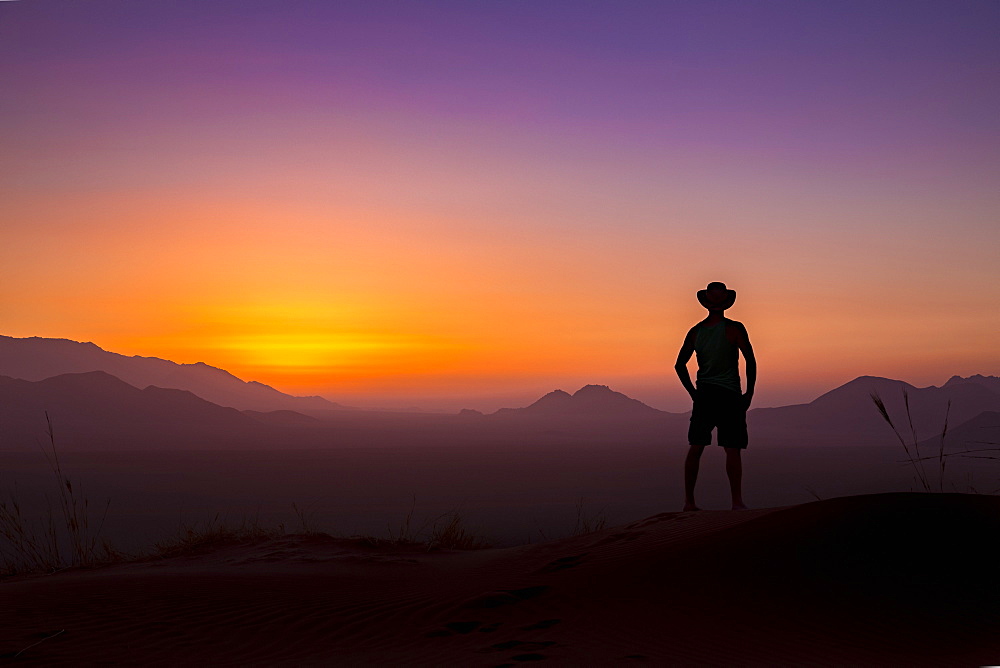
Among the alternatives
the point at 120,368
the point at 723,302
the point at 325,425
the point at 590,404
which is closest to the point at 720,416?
the point at 723,302

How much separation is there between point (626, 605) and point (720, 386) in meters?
4.03

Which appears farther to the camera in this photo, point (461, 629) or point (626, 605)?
point (626, 605)

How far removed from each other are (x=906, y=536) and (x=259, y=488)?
66.8ft

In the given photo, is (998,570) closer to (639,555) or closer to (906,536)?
(906,536)

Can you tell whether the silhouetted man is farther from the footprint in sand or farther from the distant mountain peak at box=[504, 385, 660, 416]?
the distant mountain peak at box=[504, 385, 660, 416]

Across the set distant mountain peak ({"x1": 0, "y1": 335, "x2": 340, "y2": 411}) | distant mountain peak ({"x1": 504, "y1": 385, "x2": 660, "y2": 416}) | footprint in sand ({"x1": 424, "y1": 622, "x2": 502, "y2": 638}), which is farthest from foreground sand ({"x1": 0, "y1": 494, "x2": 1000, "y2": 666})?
distant mountain peak ({"x1": 0, "y1": 335, "x2": 340, "y2": 411})

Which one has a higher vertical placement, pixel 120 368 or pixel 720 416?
pixel 120 368

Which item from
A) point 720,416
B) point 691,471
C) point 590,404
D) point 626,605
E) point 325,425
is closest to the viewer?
point 626,605

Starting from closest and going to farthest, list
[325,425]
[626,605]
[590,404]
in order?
1. [626,605]
2. [325,425]
3. [590,404]

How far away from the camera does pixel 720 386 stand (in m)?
8.53

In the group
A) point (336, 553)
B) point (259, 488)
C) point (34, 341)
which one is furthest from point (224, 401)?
point (336, 553)

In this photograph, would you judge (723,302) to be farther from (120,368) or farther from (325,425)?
(120,368)

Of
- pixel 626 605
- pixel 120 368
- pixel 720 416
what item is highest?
pixel 120 368

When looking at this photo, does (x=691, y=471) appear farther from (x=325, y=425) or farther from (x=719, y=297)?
(x=325, y=425)
